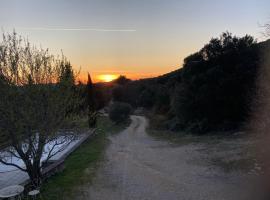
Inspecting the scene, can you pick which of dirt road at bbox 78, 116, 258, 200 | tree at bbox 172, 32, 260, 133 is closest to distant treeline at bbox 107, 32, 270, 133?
tree at bbox 172, 32, 260, 133

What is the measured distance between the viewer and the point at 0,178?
51.3 ft

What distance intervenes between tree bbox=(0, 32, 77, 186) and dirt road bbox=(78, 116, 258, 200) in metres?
2.75

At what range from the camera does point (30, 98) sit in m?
12.7

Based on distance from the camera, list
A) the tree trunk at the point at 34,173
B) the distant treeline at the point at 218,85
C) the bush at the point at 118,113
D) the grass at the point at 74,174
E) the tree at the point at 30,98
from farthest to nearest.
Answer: the bush at the point at 118,113 < the distant treeline at the point at 218,85 < the tree trunk at the point at 34,173 < the grass at the point at 74,174 < the tree at the point at 30,98

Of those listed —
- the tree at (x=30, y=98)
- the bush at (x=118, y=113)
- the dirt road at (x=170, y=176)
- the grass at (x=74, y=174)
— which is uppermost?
the tree at (x=30, y=98)

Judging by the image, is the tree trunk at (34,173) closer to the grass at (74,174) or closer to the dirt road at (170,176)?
the grass at (74,174)

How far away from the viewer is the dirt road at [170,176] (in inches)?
452

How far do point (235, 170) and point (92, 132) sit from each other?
17.8m

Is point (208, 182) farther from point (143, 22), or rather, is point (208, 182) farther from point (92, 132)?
point (92, 132)

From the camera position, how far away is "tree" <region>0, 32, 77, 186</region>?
12281mm

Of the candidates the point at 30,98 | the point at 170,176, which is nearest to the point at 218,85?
the point at 170,176

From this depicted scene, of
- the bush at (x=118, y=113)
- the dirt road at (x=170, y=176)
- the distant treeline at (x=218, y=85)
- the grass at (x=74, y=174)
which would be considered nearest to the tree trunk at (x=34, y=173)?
the grass at (x=74, y=174)

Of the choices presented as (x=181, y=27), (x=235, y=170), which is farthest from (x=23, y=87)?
(x=181, y=27)

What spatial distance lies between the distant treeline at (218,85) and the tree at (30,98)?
1695 centimetres
